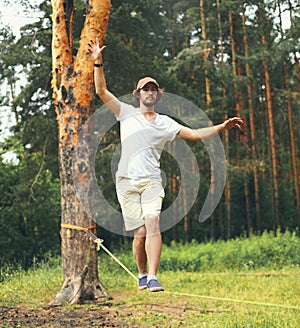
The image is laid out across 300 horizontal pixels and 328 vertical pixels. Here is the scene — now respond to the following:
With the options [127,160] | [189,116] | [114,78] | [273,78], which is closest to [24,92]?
[114,78]

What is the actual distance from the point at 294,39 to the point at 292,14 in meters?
1.38

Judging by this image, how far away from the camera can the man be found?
4.55m

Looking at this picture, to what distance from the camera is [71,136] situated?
350 inches

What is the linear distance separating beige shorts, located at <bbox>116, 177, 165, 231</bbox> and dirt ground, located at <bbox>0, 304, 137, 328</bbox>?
3.05 metres

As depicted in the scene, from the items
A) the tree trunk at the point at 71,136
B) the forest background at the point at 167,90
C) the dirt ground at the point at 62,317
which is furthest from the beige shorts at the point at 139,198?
the forest background at the point at 167,90

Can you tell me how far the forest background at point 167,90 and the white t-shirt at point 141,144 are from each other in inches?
287

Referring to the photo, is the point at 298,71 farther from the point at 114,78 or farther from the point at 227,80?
the point at 114,78

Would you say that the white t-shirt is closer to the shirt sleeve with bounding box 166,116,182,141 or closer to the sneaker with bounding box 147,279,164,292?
the shirt sleeve with bounding box 166,116,182,141

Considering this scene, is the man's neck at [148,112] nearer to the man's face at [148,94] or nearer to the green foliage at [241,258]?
the man's face at [148,94]

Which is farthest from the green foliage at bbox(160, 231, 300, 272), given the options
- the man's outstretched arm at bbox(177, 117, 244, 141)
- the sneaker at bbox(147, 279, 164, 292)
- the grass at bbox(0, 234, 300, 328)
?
the sneaker at bbox(147, 279, 164, 292)

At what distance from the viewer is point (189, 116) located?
52.0 feet

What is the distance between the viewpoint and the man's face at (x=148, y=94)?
465cm

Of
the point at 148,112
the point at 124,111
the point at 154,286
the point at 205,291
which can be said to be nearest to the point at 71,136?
the point at 205,291

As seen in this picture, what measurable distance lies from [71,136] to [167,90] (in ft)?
27.1
